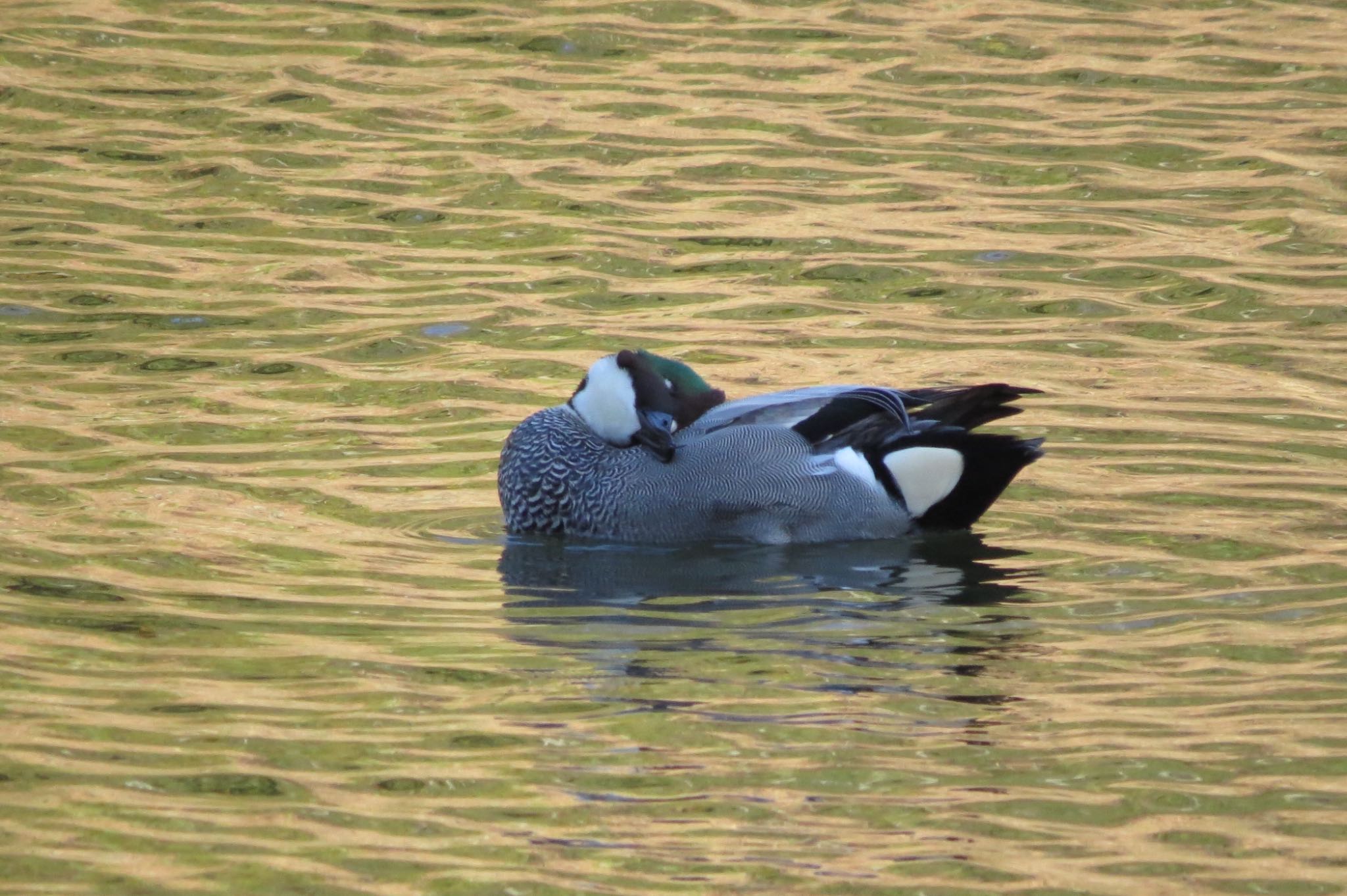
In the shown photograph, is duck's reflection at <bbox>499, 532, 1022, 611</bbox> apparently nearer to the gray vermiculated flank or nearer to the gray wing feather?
the gray vermiculated flank

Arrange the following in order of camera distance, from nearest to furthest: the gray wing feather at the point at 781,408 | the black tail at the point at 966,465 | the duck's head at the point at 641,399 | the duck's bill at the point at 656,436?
the black tail at the point at 966,465, the gray wing feather at the point at 781,408, the duck's bill at the point at 656,436, the duck's head at the point at 641,399

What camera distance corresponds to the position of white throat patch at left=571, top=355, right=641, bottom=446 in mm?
8508

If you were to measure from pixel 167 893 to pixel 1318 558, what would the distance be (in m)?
4.26

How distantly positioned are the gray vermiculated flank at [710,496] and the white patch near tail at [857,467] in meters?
0.02

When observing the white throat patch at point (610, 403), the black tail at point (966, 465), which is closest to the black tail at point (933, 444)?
the black tail at point (966, 465)

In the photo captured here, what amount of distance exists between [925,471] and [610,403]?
129 centimetres

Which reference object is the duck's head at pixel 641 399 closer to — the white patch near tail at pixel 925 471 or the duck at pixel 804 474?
the duck at pixel 804 474

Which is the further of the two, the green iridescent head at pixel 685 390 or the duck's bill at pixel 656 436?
the green iridescent head at pixel 685 390

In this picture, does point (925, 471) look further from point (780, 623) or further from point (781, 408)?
point (780, 623)

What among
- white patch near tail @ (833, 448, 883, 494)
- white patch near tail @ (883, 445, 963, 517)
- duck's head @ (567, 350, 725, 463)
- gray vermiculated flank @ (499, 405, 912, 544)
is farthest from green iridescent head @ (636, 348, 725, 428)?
white patch near tail @ (883, 445, 963, 517)

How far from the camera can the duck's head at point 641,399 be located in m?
8.43

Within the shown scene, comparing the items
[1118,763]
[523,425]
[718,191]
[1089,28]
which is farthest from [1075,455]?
[1089,28]

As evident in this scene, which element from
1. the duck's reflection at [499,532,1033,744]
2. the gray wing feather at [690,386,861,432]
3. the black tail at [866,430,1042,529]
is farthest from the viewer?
the gray wing feather at [690,386,861,432]

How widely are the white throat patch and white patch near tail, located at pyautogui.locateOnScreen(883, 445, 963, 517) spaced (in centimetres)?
Answer: 102
